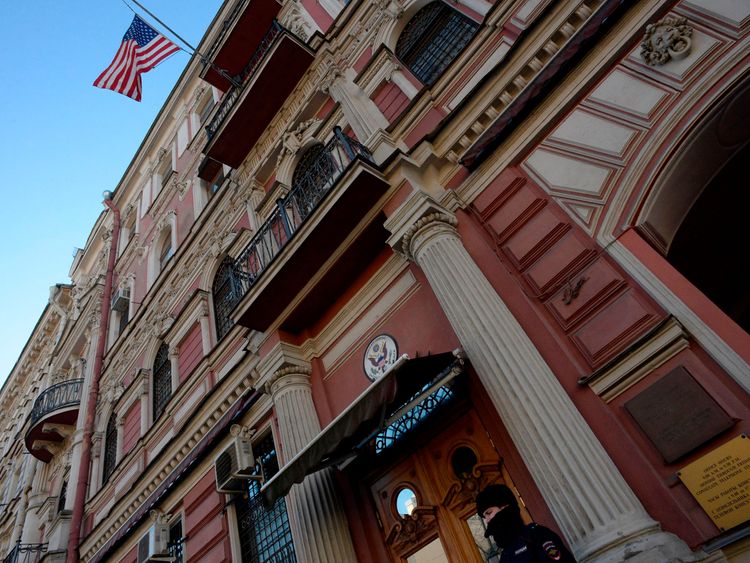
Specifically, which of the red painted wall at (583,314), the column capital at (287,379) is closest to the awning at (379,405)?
the red painted wall at (583,314)

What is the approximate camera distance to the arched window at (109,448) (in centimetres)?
1385

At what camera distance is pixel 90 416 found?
14.6 metres

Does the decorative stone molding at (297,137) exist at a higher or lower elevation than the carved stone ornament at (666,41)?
higher

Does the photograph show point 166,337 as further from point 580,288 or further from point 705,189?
point 705,189

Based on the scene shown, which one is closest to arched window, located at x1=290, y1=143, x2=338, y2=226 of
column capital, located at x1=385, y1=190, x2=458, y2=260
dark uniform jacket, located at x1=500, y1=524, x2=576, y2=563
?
column capital, located at x1=385, y1=190, x2=458, y2=260

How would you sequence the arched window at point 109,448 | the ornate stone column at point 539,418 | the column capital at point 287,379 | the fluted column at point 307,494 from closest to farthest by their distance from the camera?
1. the ornate stone column at point 539,418
2. the fluted column at point 307,494
3. the column capital at point 287,379
4. the arched window at point 109,448

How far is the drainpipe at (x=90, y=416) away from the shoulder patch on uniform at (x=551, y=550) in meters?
13.0

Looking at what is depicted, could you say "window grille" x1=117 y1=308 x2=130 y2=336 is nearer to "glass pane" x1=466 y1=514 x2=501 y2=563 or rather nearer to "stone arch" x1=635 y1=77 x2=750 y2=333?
"glass pane" x1=466 y1=514 x2=501 y2=563

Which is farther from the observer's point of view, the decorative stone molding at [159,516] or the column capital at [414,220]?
the decorative stone molding at [159,516]

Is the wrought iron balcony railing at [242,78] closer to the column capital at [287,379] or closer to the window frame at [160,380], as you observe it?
the window frame at [160,380]

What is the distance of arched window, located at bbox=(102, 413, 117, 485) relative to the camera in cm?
1385

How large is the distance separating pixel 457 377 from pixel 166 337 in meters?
9.82

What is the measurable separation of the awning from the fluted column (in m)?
0.61

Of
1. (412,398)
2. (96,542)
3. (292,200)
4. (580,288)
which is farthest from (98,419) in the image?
(580,288)
